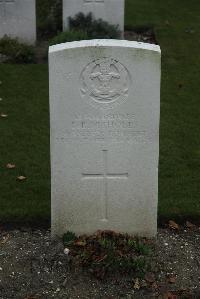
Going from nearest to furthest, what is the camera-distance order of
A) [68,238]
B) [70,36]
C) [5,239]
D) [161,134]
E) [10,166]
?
[68,238], [5,239], [10,166], [161,134], [70,36]

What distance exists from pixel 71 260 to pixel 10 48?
6520mm

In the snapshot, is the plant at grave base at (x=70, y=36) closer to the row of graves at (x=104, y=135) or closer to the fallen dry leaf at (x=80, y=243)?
the row of graves at (x=104, y=135)

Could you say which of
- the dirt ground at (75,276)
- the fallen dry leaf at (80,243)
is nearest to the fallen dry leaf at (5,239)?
the dirt ground at (75,276)

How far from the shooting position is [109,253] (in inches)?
209

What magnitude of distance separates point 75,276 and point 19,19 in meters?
7.31

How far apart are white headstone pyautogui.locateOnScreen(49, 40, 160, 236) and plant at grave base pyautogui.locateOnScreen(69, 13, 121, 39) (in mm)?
6132

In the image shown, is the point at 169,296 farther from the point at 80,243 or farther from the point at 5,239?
the point at 5,239

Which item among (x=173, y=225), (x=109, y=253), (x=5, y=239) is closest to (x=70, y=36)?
(x=173, y=225)

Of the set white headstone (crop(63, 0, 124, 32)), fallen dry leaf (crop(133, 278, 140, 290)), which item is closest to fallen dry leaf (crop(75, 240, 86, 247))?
fallen dry leaf (crop(133, 278, 140, 290))

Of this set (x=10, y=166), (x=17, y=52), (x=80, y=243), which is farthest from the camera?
(x=17, y=52)

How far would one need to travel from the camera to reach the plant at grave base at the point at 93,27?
11.5m

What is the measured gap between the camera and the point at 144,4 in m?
15.2

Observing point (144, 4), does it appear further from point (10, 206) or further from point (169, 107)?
point (10, 206)

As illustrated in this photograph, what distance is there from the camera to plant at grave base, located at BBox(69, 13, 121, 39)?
1146 centimetres
